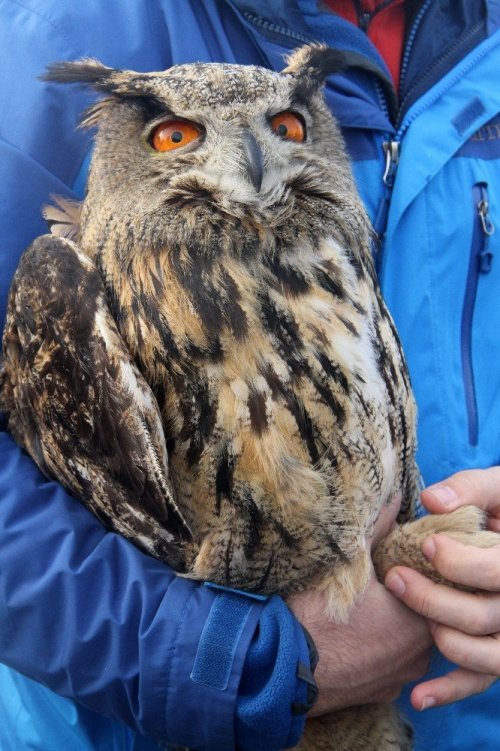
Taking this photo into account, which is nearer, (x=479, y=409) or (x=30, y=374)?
(x=30, y=374)

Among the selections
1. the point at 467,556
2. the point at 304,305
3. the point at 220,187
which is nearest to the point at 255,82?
the point at 220,187

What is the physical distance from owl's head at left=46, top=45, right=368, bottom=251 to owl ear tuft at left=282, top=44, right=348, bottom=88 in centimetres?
1

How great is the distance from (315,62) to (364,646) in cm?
129

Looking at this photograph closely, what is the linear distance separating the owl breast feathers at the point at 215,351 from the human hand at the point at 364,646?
0.15ft

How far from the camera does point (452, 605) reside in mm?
1356

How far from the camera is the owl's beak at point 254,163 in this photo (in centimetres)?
135

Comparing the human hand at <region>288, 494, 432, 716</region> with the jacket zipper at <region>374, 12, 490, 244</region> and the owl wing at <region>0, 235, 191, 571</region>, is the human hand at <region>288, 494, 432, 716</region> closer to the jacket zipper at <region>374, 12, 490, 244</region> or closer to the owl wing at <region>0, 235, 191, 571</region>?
the owl wing at <region>0, 235, 191, 571</region>

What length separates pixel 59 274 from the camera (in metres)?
1.38

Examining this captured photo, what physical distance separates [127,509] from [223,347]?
380 millimetres

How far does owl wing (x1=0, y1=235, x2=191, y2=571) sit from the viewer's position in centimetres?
133

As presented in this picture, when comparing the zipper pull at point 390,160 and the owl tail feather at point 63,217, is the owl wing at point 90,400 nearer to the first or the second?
the owl tail feather at point 63,217

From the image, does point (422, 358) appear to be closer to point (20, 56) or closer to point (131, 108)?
point (131, 108)

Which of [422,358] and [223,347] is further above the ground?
[223,347]

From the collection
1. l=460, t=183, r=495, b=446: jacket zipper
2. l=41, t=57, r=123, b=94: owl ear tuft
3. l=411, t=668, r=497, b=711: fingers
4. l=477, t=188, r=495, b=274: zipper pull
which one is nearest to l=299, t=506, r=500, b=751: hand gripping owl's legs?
l=411, t=668, r=497, b=711: fingers
